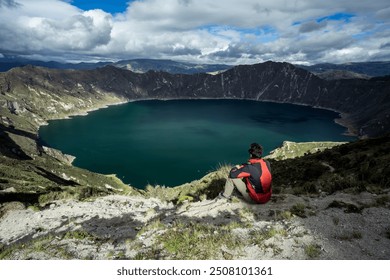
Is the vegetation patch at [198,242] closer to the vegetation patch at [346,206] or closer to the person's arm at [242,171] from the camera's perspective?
the person's arm at [242,171]

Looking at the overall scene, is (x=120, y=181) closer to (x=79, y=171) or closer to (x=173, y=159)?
(x=79, y=171)

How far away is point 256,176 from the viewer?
43.0ft

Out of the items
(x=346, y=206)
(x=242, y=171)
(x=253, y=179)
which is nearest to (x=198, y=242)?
(x=242, y=171)

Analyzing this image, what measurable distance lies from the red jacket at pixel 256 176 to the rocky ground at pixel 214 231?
65 cm

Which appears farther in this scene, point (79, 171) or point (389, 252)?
point (79, 171)

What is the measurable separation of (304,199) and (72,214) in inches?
500

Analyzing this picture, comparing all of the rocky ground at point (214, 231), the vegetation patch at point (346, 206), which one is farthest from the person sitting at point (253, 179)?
the vegetation patch at point (346, 206)

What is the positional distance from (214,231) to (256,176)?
11.5 ft

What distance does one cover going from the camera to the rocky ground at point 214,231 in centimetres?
909

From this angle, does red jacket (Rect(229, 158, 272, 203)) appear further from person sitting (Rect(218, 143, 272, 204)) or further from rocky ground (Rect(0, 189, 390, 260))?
rocky ground (Rect(0, 189, 390, 260))

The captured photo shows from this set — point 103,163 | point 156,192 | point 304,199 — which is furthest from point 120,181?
point 304,199

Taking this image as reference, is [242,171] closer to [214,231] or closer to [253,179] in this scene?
[253,179]

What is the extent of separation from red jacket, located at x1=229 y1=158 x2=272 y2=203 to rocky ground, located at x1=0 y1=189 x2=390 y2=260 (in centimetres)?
65
